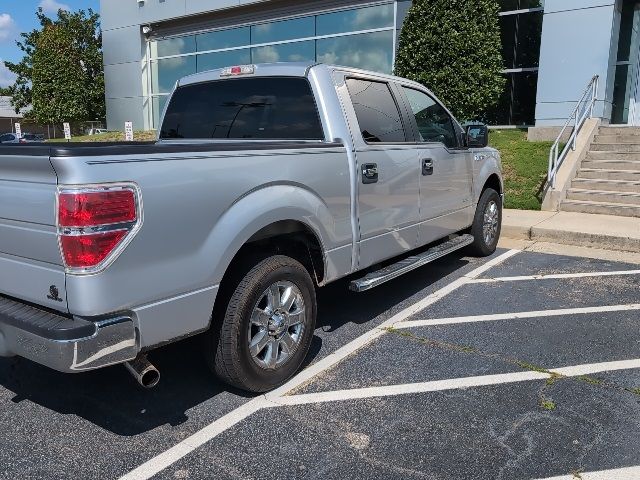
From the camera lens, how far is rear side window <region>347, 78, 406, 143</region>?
4477 millimetres

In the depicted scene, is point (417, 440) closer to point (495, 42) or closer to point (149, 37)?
point (495, 42)

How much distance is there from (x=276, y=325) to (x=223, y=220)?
0.83 metres

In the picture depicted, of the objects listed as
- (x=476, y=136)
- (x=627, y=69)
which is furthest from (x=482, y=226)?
(x=627, y=69)

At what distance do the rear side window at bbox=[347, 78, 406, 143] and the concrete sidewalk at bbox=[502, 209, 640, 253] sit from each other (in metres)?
4.35

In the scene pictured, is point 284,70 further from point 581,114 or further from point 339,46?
point 339,46

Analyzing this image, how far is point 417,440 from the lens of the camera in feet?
10.2

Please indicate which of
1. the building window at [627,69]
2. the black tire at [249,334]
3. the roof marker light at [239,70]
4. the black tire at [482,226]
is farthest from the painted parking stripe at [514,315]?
the building window at [627,69]

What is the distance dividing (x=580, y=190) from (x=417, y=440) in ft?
28.0

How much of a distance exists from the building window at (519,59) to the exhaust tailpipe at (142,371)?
14.6 metres

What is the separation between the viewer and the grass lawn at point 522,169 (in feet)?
34.3

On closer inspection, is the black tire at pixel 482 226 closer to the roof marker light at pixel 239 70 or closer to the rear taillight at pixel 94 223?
the roof marker light at pixel 239 70

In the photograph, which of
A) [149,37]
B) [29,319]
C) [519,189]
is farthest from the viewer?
[149,37]

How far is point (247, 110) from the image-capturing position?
4.55 metres

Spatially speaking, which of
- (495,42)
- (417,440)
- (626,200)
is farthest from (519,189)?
(417,440)
